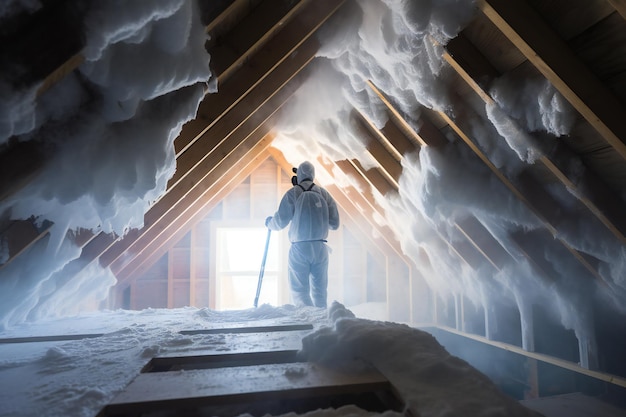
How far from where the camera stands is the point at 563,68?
3.87ft

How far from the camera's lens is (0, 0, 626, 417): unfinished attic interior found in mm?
1033

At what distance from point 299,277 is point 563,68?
8.47 ft

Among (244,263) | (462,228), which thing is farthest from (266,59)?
(244,263)

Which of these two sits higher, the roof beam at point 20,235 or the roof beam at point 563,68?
the roof beam at point 563,68

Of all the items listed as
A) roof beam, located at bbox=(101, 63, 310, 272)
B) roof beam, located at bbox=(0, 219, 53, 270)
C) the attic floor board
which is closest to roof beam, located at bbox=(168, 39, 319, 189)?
roof beam, located at bbox=(101, 63, 310, 272)

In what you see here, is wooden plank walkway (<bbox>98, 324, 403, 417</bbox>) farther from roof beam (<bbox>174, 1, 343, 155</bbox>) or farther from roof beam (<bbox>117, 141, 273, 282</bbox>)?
roof beam (<bbox>117, 141, 273, 282</bbox>)

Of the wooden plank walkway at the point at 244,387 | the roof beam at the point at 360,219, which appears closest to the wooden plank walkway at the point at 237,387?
the wooden plank walkway at the point at 244,387

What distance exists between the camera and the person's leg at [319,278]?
11.0ft

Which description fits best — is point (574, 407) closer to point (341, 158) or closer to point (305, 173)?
point (341, 158)

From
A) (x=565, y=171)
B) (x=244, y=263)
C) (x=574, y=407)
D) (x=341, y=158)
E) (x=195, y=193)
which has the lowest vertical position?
(x=574, y=407)

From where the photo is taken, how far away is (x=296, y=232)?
332cm

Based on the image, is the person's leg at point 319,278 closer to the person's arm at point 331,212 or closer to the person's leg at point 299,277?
the person's leg at point 299,277

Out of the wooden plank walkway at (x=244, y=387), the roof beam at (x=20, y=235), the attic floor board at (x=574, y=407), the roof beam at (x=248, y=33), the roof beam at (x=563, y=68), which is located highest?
the roof beam at (x=248, y=33)

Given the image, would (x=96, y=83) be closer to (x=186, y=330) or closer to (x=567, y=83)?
(x=186, y=330)
